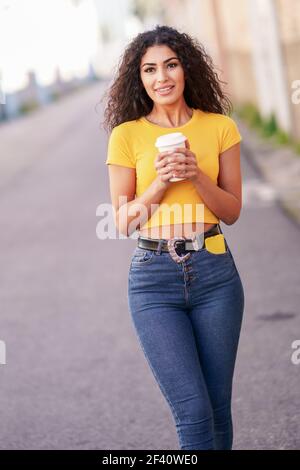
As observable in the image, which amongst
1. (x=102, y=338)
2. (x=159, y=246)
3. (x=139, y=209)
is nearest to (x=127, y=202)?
(x=139, y=209)

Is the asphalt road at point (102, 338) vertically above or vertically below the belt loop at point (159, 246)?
below

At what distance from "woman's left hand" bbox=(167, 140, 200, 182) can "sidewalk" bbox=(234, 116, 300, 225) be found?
7195 mm

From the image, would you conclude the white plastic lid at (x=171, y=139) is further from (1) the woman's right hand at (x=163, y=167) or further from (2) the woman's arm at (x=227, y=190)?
(2) the woman's arm at (x=227, y=190)

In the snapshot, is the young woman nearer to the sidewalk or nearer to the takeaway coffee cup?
the takeaway coffee cup

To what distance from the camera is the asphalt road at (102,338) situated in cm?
518

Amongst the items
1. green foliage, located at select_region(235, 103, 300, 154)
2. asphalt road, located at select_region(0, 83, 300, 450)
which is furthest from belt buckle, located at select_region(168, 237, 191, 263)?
green foliage, located at select_region(235, 103, 300, 154)

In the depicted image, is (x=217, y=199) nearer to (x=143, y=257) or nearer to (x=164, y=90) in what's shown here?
(x=143, y=257)

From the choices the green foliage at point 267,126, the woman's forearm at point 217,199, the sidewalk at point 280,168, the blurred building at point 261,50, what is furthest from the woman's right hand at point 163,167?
the green foliage at point 267,126

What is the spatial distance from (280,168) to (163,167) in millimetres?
10876

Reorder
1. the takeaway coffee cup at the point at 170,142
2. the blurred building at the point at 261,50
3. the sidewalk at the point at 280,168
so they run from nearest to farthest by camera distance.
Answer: the takeaway coffee cup at the point at 170,142
the sidewalk at the point at 280,168
the blurred building at the point at 261,50

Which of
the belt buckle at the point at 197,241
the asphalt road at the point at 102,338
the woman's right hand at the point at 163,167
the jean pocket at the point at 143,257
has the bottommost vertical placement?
the asphalt road at the point at 102,338

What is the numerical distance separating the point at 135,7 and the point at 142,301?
80.4 meters

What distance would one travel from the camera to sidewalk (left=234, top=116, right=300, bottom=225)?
451 inches

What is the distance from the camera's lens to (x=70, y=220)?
42.5 feet
